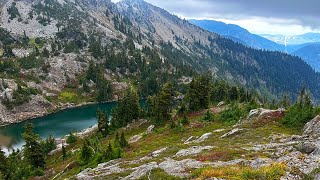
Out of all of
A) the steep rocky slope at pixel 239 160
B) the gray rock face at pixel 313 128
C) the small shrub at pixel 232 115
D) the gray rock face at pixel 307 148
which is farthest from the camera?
the small shrub at pixel 232 115

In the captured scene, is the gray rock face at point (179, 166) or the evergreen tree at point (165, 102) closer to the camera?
the gray rock face at point (179, 166)

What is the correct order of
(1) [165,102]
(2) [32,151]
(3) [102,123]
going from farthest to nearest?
1. (3) [102,123]
2. (1) [165,102]
3. (2) [32,151]

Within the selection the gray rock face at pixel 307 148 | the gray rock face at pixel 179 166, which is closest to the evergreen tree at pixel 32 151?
the gray rock face at pixel 179 166

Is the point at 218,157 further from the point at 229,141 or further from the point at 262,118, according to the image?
the point at 262,118

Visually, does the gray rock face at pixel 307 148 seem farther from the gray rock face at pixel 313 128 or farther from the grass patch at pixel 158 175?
the grass patch at pixel 158 175

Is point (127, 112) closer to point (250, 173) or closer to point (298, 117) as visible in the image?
point (298, 117)

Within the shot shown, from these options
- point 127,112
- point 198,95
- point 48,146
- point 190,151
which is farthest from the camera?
point 127,112

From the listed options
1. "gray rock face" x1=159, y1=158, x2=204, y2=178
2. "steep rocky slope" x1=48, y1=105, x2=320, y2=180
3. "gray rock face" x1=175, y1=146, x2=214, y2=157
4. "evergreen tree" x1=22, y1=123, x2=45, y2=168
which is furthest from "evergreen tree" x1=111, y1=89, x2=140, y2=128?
"gray rock face" x1=159, y1=158, x2=204, y2=178

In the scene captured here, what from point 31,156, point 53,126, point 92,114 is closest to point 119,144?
point 31,156

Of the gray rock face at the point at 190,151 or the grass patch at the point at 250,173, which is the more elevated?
the grass patch at the point at 250,173

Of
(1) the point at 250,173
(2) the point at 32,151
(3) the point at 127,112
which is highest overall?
(1) the point at 250,173

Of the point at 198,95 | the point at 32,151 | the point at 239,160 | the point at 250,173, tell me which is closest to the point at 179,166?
the point at 239,160

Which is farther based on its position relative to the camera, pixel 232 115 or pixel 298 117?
pixel 232 115

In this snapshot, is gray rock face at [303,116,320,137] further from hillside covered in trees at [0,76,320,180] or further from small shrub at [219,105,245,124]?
small shrub at [219,105,245,124]
